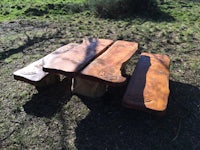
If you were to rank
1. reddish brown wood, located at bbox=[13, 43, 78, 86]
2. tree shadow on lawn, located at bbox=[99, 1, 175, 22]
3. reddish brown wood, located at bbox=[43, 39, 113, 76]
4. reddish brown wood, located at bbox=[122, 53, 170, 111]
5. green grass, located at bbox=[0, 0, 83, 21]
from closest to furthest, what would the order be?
reddish brown wood, located at bbox=[122, 53, 170, 111] < reddish brown wood, located at bbox=[43, 39, 113, 76] < reddish brown wood, located at bbox=[13, 43, 78, 86] < tree shadow on lawn, located at bbox=[99, 1, 175, 22] < green grass, located at bbox=[0, 0, 83, 21]

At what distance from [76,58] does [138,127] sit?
0.84 metres

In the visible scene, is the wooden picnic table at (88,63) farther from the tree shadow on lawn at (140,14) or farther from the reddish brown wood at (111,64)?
the tree shadow on lawn at (140,14)

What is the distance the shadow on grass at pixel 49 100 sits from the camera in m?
2.98

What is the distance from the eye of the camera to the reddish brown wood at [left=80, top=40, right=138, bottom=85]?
2.52m

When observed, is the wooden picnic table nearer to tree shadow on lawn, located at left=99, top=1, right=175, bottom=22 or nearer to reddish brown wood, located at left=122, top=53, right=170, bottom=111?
reddish brown wood, located at left=122, top=53, right=170, bottom=111

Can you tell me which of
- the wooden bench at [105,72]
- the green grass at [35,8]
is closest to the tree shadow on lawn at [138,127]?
the wooden bench at [105,72]

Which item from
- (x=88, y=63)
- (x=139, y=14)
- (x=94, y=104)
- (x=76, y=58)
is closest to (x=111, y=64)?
(x=88, y=63)

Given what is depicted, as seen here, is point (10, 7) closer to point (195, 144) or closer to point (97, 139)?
point (97, 139)

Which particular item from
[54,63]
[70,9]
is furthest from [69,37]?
[54,63]

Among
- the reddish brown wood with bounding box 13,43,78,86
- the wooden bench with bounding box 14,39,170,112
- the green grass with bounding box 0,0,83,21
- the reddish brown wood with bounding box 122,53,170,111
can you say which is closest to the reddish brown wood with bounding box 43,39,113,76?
the wooden bench with bounding box 14,39,170,112

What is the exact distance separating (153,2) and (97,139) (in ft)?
14.5

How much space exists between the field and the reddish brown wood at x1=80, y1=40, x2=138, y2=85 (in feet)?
1.32

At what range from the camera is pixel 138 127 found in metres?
2.74

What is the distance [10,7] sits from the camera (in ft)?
21.8
